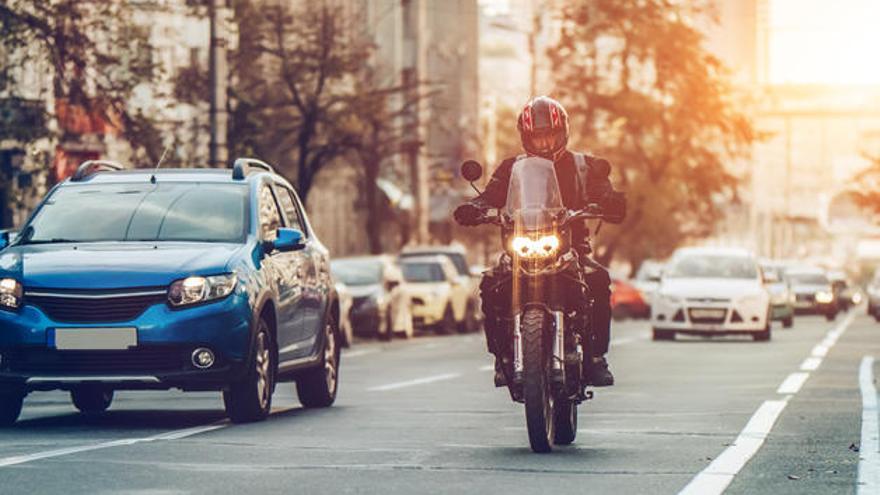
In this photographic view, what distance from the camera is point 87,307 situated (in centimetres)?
1502

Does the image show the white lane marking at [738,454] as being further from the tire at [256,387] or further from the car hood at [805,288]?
the car hood at [805,288]

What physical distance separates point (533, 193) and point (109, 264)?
10.2ft

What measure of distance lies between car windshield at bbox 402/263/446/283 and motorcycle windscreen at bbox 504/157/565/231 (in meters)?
35.1

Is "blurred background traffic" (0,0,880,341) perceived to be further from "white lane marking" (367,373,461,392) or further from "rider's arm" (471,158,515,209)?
"rider's arm" (471,158,515,209)

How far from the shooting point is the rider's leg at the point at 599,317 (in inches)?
546

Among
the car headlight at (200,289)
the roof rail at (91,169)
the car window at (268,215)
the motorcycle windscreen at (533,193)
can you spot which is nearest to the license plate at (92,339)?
the car headlight at (200,289)

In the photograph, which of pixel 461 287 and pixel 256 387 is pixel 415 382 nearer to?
pixel 256 387

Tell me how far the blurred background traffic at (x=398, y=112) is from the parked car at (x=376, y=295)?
5 cm

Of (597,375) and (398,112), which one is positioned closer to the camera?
(597,375)

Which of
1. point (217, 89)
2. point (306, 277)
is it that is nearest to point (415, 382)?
point (306, 277)

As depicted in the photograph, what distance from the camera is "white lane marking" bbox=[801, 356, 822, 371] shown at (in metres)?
26.5

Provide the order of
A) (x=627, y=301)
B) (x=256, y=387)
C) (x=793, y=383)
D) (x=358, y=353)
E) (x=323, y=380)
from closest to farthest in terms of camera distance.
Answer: (x=256, y=387) → (x=323, y=380) → (x=793, y=383) → (x=358, y=353) → (x=627, y=301)

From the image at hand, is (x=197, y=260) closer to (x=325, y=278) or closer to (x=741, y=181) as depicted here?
(x=325, y=278)

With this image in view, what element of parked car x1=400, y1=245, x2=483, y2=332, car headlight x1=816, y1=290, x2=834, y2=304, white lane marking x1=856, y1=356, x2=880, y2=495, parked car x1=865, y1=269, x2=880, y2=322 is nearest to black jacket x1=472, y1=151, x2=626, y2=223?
white lane marking x1=856, y1=356, x2=880, y2=495
